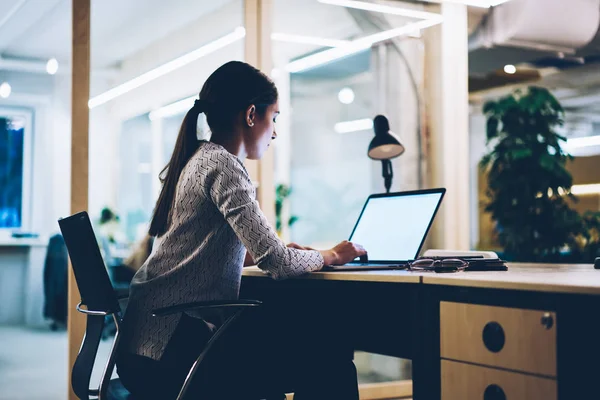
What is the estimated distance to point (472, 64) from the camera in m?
4.93

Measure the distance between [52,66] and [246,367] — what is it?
7.39 ft

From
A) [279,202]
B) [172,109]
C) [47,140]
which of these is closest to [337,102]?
[279,202]

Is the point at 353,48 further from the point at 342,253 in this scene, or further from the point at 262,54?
the point at 342,253

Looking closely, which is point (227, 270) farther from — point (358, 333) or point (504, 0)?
point (504, 0)

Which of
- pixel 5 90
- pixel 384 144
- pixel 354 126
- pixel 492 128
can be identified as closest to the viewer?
pixel 384 144

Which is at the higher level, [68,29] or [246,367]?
[68,29]

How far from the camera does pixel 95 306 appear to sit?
1.88m

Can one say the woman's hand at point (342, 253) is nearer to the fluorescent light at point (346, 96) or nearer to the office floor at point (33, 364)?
the office floor at point (33, 364)

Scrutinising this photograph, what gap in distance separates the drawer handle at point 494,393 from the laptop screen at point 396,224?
30.9 inches

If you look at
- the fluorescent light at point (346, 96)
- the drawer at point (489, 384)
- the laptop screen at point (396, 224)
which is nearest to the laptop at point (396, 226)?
the laptop screen at point (396, 224)

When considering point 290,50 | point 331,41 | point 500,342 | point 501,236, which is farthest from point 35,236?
point 501,236

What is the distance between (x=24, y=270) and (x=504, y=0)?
11.0 ft

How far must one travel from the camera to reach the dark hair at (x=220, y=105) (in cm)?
206

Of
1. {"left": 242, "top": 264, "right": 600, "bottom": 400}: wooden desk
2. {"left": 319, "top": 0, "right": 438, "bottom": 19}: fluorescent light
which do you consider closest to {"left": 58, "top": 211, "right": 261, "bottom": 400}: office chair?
{"left": 242, "top": 264, "right": 600, "bottom": 400}: wooden desk
